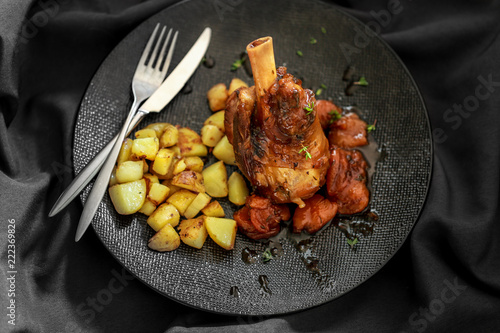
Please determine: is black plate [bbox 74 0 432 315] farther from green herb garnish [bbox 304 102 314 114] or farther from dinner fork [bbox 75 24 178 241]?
green herb garnish [bbox 304 102 314 114]

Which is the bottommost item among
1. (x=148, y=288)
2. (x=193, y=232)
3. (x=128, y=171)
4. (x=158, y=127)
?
(x=148, y=288)

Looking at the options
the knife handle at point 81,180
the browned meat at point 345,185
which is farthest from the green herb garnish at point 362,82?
the knife handle at point 81,180

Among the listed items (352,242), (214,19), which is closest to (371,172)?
(352,242)

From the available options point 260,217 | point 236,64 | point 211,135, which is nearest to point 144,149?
point 211,135

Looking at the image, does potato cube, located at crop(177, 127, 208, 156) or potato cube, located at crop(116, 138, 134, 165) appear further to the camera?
potato cube, located at crop(177, 127, 208, 156)

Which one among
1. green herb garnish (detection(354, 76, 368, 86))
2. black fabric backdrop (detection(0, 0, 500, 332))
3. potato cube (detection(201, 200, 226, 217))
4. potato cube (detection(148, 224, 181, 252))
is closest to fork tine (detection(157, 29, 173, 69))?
black fabric backdrop (detection(0, 0, 500, 332))

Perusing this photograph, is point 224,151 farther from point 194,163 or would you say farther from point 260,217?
point 260,217
